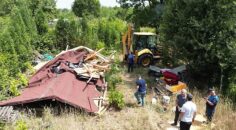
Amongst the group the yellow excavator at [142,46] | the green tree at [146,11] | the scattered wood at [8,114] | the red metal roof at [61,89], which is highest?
the green tree at [146,11]

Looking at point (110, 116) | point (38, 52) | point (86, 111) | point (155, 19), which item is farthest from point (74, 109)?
point (155, 19)

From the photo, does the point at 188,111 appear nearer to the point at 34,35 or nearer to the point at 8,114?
the point at 8,114

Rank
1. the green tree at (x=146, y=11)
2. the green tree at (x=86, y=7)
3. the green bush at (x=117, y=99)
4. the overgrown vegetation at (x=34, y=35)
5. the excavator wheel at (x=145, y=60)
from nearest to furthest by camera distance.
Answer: the green bush at (x=117, y=99), the overgrown vegetation at (x=34, y=35), the excavator wheel at (x=145, y=60), the green tree at (x=146, y=11), the green tree at (x=86, y=7)

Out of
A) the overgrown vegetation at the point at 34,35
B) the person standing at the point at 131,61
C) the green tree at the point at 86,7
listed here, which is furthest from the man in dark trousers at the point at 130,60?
the green tree at the point at 86,7

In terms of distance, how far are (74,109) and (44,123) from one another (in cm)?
147

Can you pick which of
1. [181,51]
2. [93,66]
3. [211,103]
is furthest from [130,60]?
[211,103]

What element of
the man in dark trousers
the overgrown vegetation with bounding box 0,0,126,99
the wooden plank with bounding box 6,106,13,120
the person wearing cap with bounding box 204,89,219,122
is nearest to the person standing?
the man in dark trousers

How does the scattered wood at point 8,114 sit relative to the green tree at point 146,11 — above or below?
below

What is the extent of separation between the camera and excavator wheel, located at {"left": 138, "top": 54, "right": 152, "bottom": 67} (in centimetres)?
2030

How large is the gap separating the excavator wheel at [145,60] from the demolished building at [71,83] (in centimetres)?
272

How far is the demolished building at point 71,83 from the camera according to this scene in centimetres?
→ 1260

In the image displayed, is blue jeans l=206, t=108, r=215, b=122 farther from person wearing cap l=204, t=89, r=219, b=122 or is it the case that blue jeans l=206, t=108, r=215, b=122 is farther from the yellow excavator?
the yellow excavator

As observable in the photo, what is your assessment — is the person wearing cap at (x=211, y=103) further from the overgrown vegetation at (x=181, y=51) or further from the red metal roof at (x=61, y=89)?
the red metal roof at (x=61, y=89)

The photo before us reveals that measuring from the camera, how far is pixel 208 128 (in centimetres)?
1182
